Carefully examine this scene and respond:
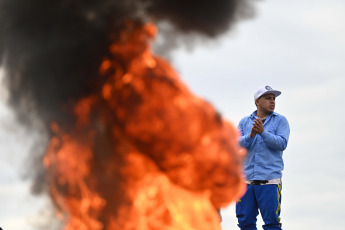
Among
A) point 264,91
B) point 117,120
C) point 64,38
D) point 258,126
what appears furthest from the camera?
point 264,91

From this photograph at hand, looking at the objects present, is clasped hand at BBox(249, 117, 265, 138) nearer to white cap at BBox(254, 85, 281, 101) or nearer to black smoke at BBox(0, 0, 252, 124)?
white cap at BBox(254, 85, 281, 101)

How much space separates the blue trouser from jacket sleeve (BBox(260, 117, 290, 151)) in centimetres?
66

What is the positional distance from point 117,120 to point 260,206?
Result: 2.86m

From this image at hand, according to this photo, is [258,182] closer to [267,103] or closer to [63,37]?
[267,103]

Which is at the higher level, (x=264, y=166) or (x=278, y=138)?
(x=278, y=138)

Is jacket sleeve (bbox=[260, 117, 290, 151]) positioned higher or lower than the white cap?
lower

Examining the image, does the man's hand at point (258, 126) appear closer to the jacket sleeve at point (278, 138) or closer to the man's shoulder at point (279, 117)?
the jacket sleeve at point (278, 138)

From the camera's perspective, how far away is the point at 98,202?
921 centimetres

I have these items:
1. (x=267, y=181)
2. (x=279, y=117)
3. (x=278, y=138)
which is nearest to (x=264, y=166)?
(x=267, y=181)

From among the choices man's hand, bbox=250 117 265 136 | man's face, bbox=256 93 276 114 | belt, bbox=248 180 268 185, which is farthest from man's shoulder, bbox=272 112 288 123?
belt, bbox=248 180 268 185

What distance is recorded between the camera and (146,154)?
9078 mm

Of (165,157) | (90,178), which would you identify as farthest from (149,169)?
(90,178)

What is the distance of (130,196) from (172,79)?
187 centimetres

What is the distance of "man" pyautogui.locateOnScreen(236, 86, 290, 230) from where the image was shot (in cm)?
1002
